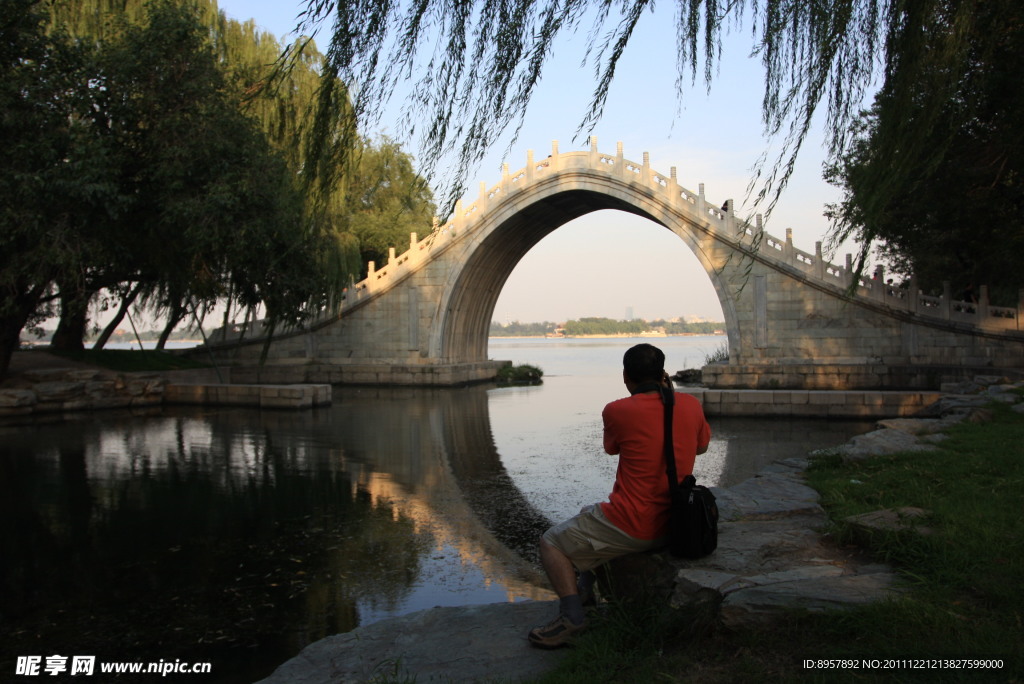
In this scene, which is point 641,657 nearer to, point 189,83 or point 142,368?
point 189,83

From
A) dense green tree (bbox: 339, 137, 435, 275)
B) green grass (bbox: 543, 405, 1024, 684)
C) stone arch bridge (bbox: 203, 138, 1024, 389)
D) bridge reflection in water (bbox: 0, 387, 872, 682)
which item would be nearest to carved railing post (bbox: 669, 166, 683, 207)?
stone arch bridge (bbox: 203, 138, 1024, 389)

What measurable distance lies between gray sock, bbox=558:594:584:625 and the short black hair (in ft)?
3.19

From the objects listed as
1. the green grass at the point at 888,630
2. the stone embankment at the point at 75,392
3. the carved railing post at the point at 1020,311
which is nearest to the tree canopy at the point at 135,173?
the stone embankment at the point at 75,392

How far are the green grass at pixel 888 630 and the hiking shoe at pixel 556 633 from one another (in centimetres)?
9

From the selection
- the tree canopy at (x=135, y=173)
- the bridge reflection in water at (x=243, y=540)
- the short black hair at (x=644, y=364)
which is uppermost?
the tree canopy at (x=135, y=173)

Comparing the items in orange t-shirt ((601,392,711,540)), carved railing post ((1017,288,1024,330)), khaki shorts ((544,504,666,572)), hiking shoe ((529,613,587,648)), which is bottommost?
hiking shoe ((529,613,587,648))

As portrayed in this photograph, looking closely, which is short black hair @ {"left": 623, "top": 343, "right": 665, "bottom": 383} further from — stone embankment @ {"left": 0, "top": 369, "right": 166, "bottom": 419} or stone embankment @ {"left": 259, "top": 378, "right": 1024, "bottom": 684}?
stone embankment @ {"left": 0, "top": 369, "right": 166, "bottom": 419}

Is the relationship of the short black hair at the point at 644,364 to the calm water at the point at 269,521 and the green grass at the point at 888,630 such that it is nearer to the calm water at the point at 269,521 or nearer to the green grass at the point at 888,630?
the green grass at the point at 888,630

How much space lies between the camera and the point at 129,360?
19922mm

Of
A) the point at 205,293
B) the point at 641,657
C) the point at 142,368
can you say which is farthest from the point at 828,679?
the point at 142,368

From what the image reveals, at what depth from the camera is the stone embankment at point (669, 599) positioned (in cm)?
295

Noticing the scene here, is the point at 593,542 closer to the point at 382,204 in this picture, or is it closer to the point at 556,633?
the point at 556,633

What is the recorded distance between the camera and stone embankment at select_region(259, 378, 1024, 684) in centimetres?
295

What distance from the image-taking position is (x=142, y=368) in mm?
19594
